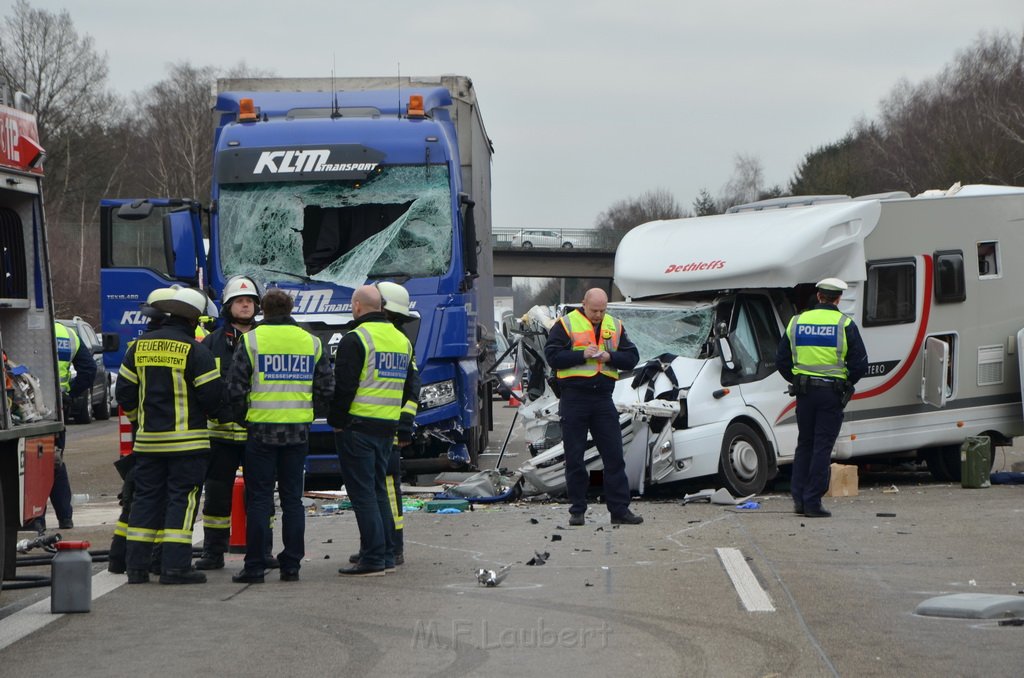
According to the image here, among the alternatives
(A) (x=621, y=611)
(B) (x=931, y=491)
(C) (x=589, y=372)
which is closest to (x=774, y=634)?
(A) (x=621, y=611)

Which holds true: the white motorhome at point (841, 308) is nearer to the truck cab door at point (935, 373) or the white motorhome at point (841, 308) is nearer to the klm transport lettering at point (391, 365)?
the truck cab door at point (935, 373)

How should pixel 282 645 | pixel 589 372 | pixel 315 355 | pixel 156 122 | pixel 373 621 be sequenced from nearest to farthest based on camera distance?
pixel 282 645
pixel 373 621
pixel 315 355
pixel 589 372
pixel 156 122

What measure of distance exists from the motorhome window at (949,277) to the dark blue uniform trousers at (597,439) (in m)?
4.90

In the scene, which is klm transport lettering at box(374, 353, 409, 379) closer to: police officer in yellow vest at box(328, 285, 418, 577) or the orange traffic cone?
police officer in yellow vest at box(328, 285, 418, 577)

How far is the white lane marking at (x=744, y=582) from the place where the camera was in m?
8.12

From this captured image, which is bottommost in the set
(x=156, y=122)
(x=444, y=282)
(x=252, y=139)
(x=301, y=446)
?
(x=301, y=446)

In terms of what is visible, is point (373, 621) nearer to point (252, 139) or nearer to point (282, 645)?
point (282, 645)

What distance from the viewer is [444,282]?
595 inches

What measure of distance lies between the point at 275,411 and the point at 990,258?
932 cm

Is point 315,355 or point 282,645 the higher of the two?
point 315,355

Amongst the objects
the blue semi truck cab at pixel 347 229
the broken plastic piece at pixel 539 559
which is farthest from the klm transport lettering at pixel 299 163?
the broken plastic piece at pixel 539 559

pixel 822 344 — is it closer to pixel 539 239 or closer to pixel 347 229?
pixel 347 229

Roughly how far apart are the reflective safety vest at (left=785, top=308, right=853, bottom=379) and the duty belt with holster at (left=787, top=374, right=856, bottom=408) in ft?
0.13

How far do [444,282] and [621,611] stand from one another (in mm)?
7474
